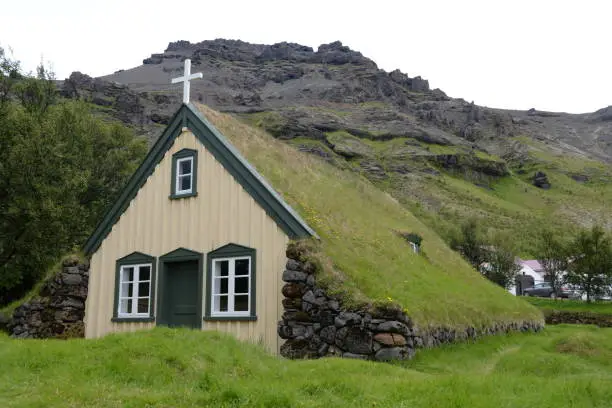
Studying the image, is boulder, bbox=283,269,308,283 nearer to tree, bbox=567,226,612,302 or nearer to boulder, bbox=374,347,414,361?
boulder, bbox=374,347,414,361

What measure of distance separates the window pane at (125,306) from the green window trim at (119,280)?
0.12m

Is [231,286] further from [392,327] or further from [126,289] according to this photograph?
[392,327]

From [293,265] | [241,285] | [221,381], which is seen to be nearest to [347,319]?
[293,265]

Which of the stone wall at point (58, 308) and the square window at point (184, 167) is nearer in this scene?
the square window at point (184, 167)

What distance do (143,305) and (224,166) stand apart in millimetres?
5285

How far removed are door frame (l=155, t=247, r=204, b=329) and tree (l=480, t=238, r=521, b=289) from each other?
115 feet

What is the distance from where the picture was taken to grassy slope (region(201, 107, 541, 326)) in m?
15.3

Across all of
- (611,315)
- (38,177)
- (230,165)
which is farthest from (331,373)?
(611,315)

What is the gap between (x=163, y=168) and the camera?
1794 cm

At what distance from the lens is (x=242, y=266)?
15789 millimetres

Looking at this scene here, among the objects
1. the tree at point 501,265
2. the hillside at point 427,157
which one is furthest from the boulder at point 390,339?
the hillside at point 427,157

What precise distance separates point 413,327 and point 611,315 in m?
27.4

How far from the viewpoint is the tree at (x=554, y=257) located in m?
46.1

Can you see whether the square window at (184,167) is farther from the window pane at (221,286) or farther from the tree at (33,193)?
the tree at (33,193)
